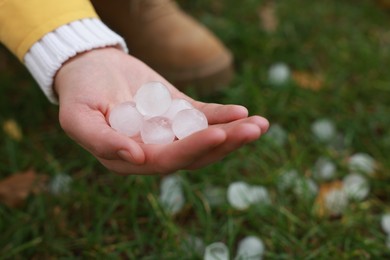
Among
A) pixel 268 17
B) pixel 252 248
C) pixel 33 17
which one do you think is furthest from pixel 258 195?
pixel 268 17

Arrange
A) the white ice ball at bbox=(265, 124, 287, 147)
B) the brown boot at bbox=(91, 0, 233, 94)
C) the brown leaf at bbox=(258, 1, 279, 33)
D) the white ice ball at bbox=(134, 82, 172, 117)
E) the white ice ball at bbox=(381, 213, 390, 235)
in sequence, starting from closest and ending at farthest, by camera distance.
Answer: the white ice ball at bbox=(134, 82, 172, 117)
the white ice ball at bbox=(381, 213, 390, 235)
the white ice ball at bbox=(265, 124, 287, 147)
the brown boot at bbox=(91, 0, 233, 94)
the brown leaf at bbox=(258, 1, 279, 33)

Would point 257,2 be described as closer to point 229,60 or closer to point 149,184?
point 229,60

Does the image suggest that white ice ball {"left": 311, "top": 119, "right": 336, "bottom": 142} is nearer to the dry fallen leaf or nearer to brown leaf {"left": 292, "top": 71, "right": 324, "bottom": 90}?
Result: brown leaf {"left": 292, "top": 71, "right": 324, "bottom": 90}

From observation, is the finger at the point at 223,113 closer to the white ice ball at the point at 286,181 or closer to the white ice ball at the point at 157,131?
the white ice ball at the point at 157,131

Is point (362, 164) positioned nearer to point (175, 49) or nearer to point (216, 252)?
point (216, 252)

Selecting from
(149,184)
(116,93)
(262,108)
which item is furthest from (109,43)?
(262,108)

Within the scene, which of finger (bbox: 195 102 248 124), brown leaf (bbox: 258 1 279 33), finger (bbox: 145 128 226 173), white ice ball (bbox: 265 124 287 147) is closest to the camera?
finger (bbox: 145 128 226 173)

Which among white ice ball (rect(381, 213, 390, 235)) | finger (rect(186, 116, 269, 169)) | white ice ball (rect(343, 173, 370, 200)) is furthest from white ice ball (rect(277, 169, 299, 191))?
finger (rect(186, 116, 269, 169))

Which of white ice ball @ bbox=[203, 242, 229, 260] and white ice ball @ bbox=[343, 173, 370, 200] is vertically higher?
white ice ball @ bbox=[203, 242, 229, 260]
